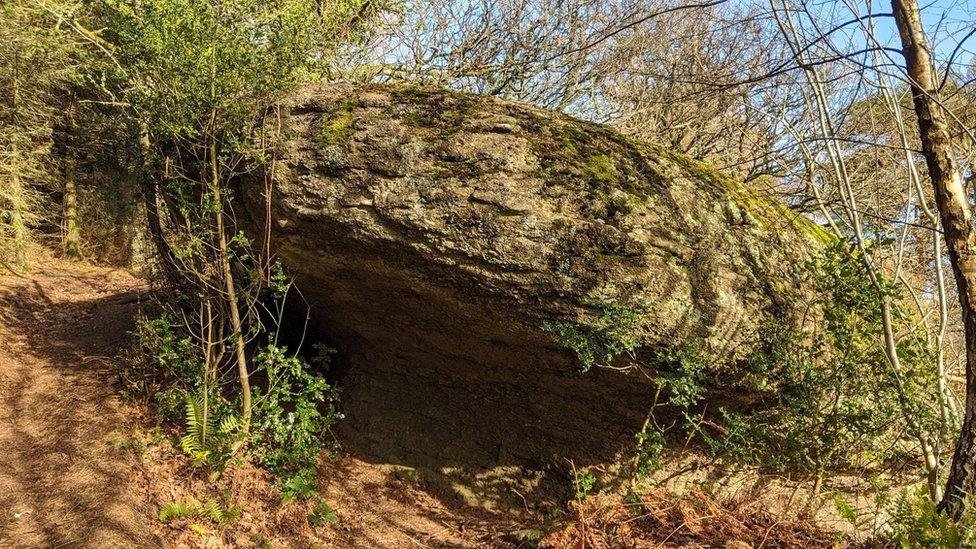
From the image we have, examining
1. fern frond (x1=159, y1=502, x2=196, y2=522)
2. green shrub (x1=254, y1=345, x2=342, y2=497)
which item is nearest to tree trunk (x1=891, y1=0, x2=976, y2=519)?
green shrub (x1=254, y1=345, x2=342, y2=497)

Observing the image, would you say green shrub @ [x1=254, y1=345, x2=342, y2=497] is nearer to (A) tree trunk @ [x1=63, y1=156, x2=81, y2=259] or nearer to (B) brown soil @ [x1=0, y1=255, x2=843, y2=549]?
(B) brown soil @ [x1=0, y1=255, x2=843, y2=549]

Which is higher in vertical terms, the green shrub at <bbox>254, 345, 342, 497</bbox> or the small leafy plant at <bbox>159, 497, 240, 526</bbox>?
the green shrub at <bbox>254, 345, 342, 497</bbox>

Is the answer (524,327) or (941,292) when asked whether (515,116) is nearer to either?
(524,327)

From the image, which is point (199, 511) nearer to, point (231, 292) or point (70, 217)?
point (231, 292)

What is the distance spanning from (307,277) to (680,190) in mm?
3510

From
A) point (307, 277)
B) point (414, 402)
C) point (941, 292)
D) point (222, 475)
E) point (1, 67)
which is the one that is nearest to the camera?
point (941, 292)

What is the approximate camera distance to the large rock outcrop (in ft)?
16.3

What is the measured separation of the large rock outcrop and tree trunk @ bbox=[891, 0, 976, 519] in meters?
1.27

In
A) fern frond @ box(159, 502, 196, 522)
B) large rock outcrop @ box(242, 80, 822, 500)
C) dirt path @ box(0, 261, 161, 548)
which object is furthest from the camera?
large rock outcrop @ box(242, 80, 822, 500)

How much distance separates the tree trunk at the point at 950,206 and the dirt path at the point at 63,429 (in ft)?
17.8

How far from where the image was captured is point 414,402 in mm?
6488

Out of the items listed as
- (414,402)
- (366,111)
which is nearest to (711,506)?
(414,402)

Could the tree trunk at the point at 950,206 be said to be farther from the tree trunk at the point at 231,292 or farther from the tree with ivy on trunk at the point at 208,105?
the tree trunk at the point at 231,292

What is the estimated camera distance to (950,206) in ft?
13.6
